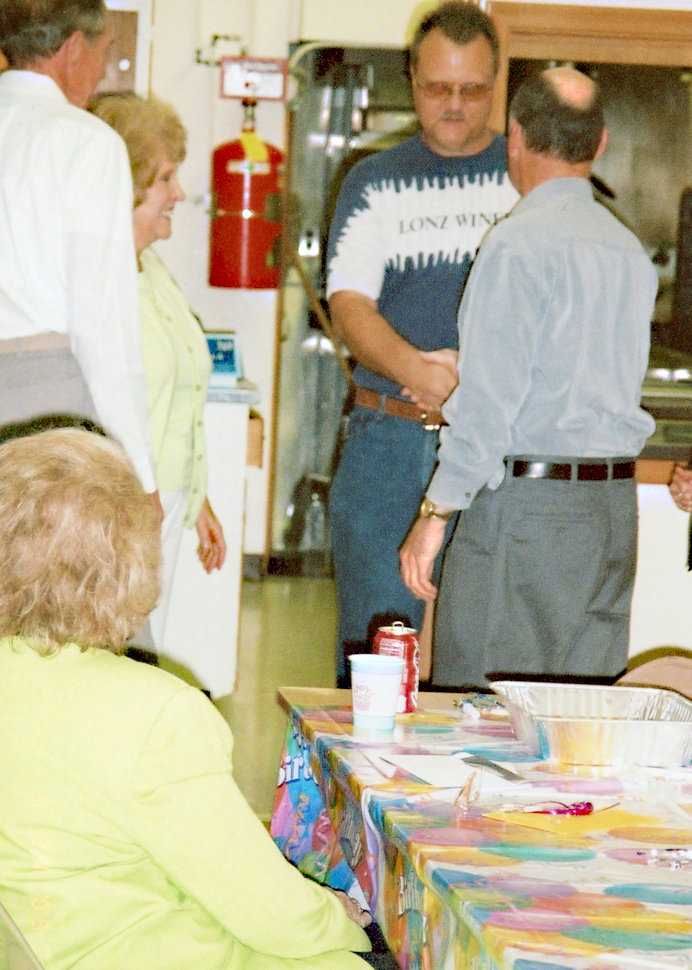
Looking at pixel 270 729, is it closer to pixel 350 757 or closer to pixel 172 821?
pixel 350 757

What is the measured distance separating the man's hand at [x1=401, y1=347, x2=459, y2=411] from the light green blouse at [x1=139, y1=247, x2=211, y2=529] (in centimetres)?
67

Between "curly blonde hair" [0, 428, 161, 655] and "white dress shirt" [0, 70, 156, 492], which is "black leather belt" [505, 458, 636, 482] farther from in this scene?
"curly blonde hair" [0, 428, 161, 655]

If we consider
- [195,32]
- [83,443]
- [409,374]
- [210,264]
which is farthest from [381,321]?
[195,32]

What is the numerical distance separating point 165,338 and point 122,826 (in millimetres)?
1979

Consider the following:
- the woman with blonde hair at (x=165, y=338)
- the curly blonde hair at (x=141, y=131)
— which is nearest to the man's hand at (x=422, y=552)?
the woman with blonde hair at (x=165, y=338)

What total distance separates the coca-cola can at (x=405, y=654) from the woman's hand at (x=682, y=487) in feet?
3.57

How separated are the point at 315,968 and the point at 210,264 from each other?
16.5ft

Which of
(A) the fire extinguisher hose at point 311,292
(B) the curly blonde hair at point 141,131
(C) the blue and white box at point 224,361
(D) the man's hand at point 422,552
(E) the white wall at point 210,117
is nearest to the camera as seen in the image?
(D) the man's hand at point 422,552

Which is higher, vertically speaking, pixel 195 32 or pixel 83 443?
pixel 195 32

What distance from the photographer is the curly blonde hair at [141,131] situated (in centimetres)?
293

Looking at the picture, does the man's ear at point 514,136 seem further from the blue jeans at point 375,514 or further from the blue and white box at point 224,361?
the blue and white box at point 224,361

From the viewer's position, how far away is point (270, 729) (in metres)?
3.80

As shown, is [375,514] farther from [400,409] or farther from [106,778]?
[106,778]

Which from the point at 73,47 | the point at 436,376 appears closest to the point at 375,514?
the point at 436,376
